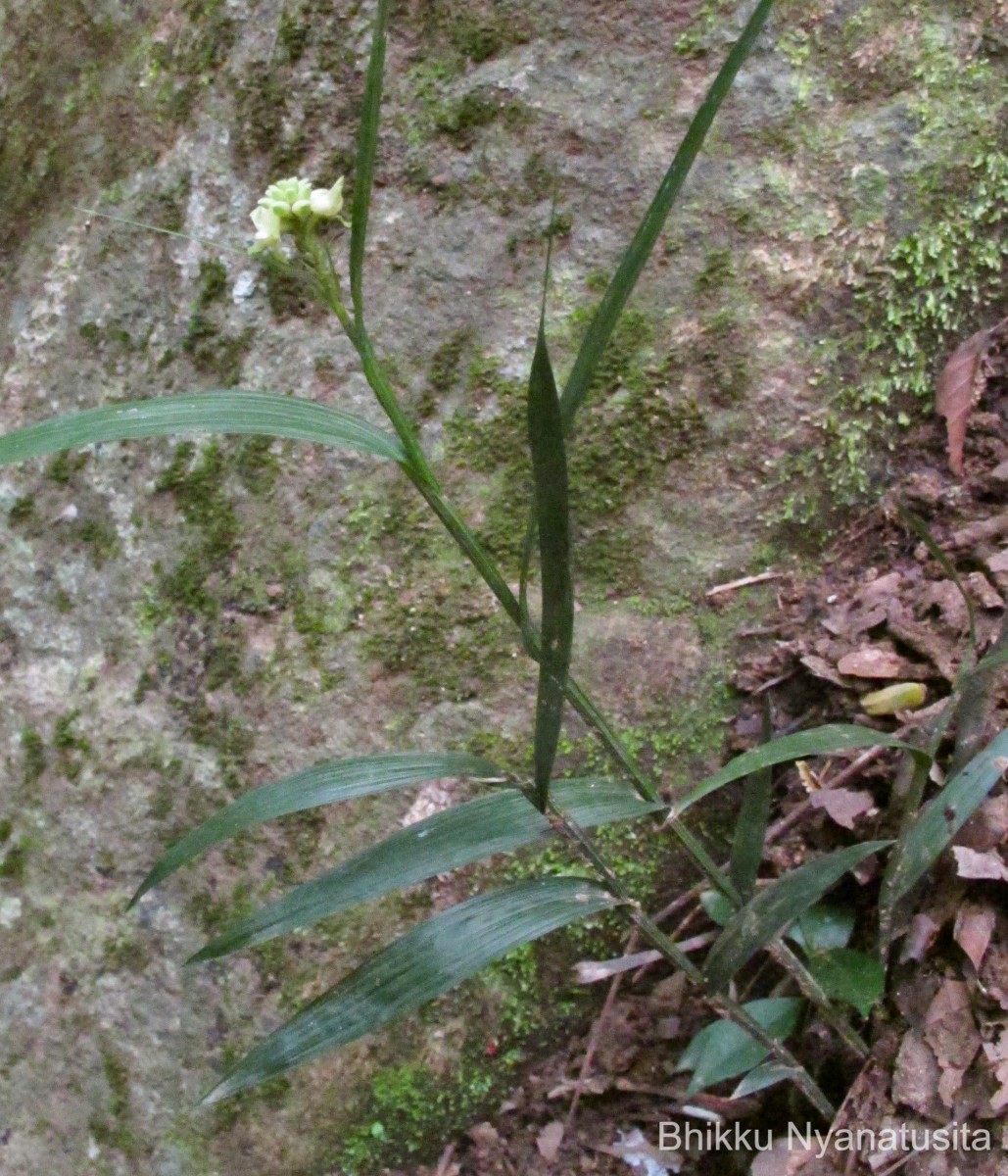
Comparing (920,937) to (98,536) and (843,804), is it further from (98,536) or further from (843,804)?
(98,536)

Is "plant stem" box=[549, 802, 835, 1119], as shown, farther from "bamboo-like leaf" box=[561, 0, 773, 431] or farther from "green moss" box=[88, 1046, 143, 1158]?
"green moss" box=[88, 1046, 143, 1158]

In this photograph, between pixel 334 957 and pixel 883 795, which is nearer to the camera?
pixel 883 795

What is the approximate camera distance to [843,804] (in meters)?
1.37

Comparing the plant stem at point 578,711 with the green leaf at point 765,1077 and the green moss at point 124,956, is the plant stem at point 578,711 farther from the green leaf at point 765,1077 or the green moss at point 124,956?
the green moss at point 124,956

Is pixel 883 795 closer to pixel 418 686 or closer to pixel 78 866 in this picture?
pixel 418 686

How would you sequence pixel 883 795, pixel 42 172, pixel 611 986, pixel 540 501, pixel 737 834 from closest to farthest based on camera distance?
pixel 540 501
pixel 737 834
pixel 883 795
pixel 611 986
pixel 42 172

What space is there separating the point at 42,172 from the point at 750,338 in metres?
1.54

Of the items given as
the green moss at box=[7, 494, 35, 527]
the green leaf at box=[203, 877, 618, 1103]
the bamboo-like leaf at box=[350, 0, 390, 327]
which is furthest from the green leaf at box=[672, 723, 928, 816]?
the green moss at box=[7, 494, 35, 527]

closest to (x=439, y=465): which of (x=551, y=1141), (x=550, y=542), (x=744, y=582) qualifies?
(x=744, y=582)

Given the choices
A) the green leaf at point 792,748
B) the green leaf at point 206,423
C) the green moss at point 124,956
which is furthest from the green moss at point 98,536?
the green leaf at point 792,748

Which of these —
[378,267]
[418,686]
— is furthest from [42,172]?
[418,686]

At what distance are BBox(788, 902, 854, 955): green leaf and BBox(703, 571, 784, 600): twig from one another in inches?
19.7

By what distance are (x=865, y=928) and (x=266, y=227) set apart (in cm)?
116

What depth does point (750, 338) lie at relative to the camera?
61.3 inches
